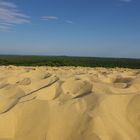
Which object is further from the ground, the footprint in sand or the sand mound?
the sand mound

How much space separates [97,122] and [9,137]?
1.09m

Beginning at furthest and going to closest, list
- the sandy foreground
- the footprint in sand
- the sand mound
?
the sand mound → the footprint in sand → the sandy foreground

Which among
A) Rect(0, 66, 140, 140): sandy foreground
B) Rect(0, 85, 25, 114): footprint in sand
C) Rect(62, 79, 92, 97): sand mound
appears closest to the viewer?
Rect(0, 66, 140, 140): sandy foreground

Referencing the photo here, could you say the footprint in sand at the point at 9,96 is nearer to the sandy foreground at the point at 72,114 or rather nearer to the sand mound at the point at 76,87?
the sandy foreground at the point at 72,114

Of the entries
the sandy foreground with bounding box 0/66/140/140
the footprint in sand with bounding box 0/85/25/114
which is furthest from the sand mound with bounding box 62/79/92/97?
the footprint in sand with bounding box 0/85/25/114

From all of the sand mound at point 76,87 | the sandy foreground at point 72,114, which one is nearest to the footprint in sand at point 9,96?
the sandy foreground at point 72,114

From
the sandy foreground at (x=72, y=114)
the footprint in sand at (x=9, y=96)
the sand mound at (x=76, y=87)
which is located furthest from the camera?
the sand mound at (x=76, y=87)

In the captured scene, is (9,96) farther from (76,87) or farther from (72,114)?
(72,114)

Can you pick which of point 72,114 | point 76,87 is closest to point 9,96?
point 76,87

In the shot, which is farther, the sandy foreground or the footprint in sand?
the footprint in sand

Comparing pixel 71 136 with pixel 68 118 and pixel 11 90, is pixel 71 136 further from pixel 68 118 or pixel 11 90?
pixel 11 90

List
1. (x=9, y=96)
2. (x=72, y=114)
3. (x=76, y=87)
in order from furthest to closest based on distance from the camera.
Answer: (x=76, y=87) → (x=9, y=96) → (x=72, y=114)

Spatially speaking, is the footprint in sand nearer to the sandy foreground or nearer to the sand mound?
the sandy foreground

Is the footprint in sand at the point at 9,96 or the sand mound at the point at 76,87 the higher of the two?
the sand mound at the point at 76,87
